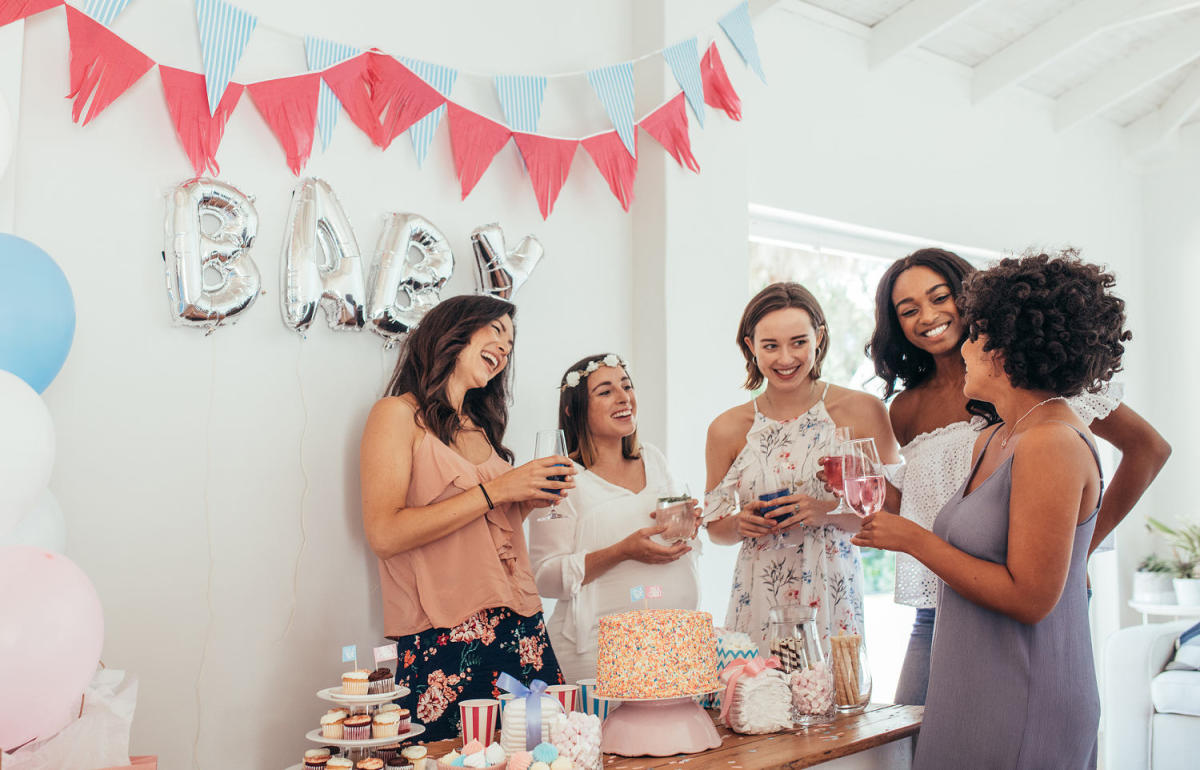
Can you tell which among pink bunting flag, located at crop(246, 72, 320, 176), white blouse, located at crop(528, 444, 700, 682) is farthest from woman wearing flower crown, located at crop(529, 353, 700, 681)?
pink bunting flag, located at crop(246, 72, 320, 176)

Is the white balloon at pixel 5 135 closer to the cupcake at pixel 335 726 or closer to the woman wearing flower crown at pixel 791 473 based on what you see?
the cupcake at pixel 335 726

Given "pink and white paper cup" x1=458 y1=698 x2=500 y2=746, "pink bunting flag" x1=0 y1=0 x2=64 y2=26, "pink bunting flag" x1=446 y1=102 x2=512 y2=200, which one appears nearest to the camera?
"pink and white paper cup" x1=458 y1=698 x2=500 y2=746

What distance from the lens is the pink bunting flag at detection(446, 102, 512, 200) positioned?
276 centimetres

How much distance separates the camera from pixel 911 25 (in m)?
4.14

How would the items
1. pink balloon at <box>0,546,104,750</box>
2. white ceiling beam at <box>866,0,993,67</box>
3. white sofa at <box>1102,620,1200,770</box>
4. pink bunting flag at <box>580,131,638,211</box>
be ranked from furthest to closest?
white ceiling beam at <box>866,0,993,67</box> < white sofa at <box>1102,620,1200,770</box> < pink bunting flag at <box>580,131,638,211</box> < pink balloon at <box>0,546,104,750</box>

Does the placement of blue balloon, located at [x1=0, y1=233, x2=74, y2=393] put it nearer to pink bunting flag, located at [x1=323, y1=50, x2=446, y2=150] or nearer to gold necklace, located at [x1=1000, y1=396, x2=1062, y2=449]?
pink bunting flag, located at [x1=323, y1=50, x2=446, y2=150]

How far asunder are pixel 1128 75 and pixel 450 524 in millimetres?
4455

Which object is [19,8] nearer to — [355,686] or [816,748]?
[355,686]

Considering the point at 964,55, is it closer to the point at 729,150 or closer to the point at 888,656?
the point at 729,150

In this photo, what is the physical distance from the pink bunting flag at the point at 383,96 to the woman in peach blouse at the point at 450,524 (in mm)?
640

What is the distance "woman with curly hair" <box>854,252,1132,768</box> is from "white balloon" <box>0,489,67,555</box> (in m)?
1.52

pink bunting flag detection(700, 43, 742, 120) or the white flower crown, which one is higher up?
pink bunting flag detection(700, 43, 742, 120)

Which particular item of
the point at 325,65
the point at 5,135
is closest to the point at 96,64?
the point at 5,135

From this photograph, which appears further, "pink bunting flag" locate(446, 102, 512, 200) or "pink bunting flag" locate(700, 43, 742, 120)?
"pink bunting flag" locate(700, 43, 742, 120)
